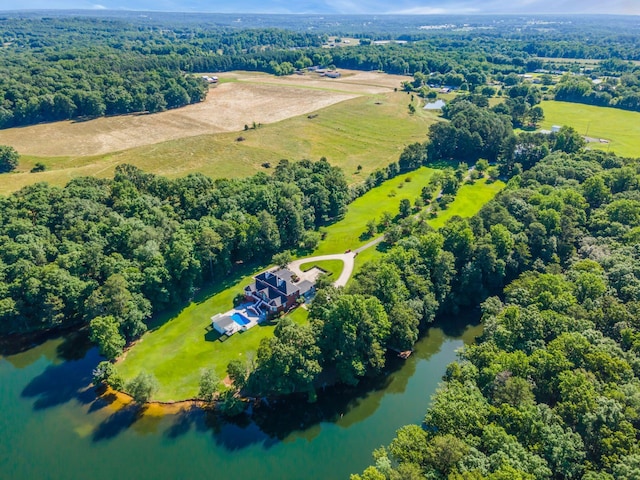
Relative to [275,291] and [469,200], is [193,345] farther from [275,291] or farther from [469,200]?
[469,200]

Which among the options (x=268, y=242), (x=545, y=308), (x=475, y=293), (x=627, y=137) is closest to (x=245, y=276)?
(x=268, y=242)

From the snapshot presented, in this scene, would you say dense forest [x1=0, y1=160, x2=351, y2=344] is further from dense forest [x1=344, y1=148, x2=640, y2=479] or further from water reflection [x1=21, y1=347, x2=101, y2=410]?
dense forest [x1=344, y1=148, x2=640, y2=479]

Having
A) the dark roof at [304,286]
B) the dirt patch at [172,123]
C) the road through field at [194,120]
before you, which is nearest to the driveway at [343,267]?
the dark roof at [304,286]

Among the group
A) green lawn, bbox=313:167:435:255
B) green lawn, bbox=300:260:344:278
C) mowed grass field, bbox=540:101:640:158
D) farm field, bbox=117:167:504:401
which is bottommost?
farm field, bbox=117:167:504:401

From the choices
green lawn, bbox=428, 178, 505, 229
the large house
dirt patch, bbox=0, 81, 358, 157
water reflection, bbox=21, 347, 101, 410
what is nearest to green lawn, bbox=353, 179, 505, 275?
green lawn, bbox=428, 178, 505, 229

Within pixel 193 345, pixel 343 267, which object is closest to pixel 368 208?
pixel 343 267
